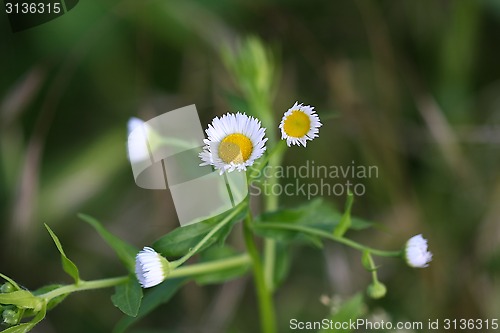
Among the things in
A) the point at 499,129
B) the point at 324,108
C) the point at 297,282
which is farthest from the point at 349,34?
the point at 297,282

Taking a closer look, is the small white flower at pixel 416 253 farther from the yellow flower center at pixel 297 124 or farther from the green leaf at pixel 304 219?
the yellow flower center at pixel 297 124

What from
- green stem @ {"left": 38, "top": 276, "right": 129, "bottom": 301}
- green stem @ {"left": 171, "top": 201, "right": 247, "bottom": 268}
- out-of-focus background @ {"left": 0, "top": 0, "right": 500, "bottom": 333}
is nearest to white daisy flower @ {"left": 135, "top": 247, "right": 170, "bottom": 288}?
green stem @ {"left": 171, "top": 201, "right": 247, "bottom": 268}

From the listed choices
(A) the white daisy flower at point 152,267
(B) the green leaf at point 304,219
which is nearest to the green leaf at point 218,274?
(B) the green leaf at point 304,219

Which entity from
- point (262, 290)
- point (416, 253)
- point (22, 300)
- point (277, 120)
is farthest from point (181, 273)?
point (277, 120)

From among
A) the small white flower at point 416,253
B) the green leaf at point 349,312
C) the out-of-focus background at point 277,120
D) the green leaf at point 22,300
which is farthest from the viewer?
the out-of-focus background at point 277,120

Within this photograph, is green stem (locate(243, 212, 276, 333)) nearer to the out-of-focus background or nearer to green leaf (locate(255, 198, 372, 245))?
green leaf (locate(255, 198, 372, 245))
